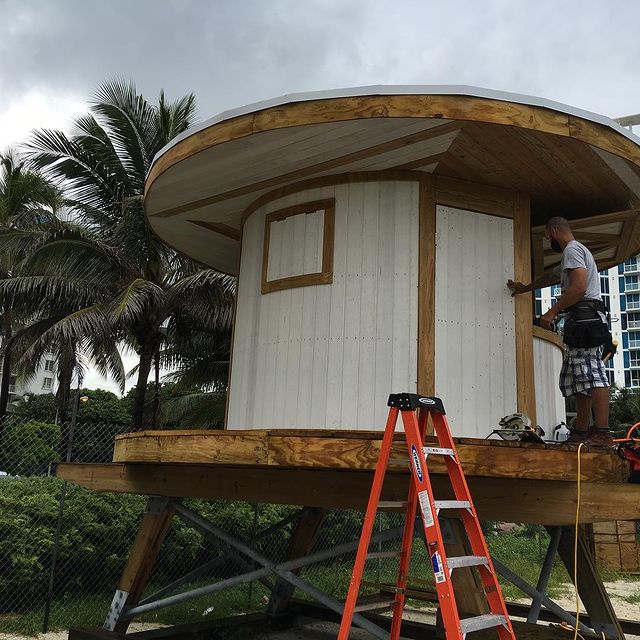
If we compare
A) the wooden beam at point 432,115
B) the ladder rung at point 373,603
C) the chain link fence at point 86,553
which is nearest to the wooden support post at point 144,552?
the chain link fence at point 86,553

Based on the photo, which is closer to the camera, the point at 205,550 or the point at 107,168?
the point at 205,550

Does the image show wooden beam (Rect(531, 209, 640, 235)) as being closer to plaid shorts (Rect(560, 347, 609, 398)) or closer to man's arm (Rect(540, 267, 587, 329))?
man's arm (Rect(540, 267, 587, 329))

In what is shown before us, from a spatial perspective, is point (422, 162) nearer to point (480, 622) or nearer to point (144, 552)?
point (480, 622)

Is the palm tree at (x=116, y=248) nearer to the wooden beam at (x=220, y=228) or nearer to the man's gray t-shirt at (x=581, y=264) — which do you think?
the wooden beam at (x=220, y=228)

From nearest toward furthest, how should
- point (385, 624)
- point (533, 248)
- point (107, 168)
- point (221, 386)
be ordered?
1. point (533, 248)
2. point (385, 624)
3. point (107, 168)
4. point (221, 386)

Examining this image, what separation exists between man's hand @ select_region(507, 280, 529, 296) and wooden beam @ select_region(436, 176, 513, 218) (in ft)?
1.92

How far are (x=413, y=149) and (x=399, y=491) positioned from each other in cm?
248

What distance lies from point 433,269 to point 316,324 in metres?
1.01

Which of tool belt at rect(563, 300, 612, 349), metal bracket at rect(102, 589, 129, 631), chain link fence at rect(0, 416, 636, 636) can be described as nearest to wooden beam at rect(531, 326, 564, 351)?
tool belt at rect(563, 300, 612, 349)

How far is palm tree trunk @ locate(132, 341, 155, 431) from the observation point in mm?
16378

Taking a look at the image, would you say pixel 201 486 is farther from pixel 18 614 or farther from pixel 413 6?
pixel 413 6

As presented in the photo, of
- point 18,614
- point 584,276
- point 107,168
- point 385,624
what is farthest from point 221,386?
point 584,276

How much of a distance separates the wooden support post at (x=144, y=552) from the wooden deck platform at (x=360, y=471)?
2.04 feet

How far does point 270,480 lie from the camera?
200 inches
